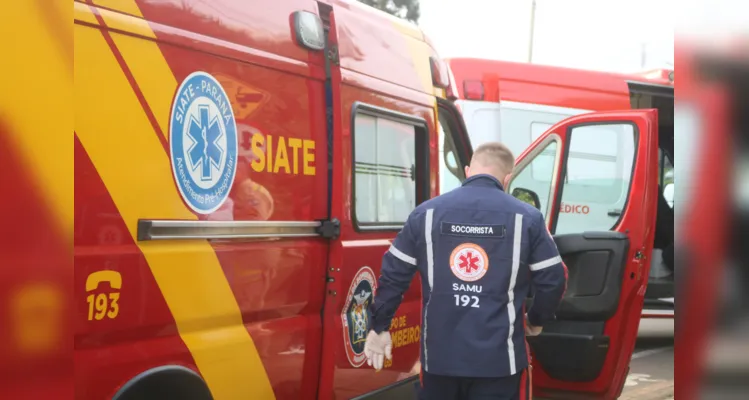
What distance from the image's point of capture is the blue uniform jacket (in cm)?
338

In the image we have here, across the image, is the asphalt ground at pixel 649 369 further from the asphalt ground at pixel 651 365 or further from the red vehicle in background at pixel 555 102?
the red vehicle in background at pixel 555 102

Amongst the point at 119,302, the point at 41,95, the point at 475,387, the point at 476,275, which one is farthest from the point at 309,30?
the point at 41,95

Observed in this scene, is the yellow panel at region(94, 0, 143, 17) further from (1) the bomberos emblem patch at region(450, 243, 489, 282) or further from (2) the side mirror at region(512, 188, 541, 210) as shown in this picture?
(2) the side mirror at region(512, 188, 541, 210)

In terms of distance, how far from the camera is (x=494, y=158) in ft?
11.7

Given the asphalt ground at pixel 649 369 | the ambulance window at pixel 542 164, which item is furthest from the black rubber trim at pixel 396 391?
the ambulance window at pixel 542 164

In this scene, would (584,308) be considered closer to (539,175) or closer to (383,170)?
(383,170)

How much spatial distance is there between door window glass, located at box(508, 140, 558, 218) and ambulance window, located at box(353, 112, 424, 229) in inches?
34.5

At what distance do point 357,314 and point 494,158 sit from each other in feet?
3.73

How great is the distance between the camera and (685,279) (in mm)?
842

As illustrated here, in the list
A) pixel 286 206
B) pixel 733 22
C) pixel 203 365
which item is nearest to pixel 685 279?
pixel 733 22

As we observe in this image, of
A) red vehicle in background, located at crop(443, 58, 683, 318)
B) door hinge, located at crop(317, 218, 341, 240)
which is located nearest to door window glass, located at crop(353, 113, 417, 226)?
door hinge, located at crop(317, 218, 341, 240)

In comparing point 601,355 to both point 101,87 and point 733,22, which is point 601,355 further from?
point 733,22

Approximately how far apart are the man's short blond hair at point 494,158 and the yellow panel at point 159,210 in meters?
1.15

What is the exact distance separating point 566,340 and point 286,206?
2370mm
